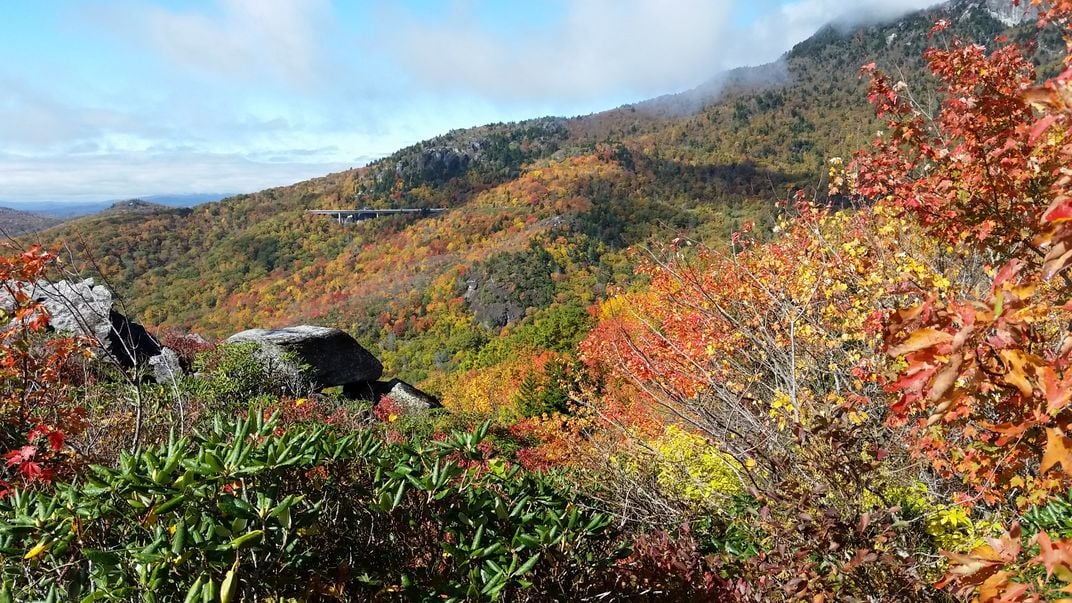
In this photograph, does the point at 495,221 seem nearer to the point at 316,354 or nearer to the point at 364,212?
the point at 364,212

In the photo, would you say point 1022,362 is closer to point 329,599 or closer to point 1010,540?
point 1010,540

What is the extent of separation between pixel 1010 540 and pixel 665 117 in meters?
124

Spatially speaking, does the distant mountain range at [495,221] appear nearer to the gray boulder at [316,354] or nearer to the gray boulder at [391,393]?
the gray boulder at [391,393]

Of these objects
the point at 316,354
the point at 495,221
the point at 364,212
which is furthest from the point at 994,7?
the point at 316,354

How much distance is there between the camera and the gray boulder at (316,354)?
12820 millimetres

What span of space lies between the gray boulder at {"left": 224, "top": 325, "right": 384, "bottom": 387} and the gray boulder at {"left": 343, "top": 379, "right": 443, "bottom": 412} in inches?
17.1

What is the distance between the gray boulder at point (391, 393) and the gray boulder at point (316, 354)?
A: 0.43 m

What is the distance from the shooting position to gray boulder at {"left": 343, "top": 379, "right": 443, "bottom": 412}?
15.4m

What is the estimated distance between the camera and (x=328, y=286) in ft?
219

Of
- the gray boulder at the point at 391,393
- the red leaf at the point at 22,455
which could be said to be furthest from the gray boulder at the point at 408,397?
the red leaf at the point at 22,455

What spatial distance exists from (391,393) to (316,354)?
294 centimetres

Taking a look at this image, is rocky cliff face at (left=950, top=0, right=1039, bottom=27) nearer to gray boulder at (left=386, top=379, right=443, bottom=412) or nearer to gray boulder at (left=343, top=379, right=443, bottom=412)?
gray boulder at (left=386, top=379, right=443, bottom=412)

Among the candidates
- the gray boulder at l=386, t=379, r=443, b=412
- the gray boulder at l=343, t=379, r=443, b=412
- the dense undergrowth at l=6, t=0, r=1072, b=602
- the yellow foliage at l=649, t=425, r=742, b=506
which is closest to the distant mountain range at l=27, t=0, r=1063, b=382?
the gray boulder at l=386, t=379, r=443, b=412

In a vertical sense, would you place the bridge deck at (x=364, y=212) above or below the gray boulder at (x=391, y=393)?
above
